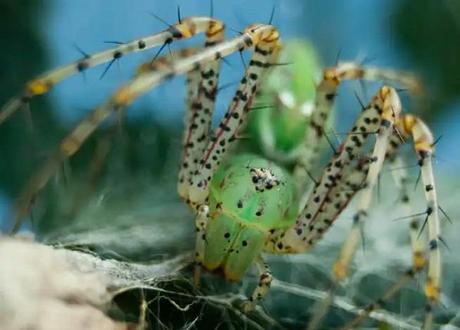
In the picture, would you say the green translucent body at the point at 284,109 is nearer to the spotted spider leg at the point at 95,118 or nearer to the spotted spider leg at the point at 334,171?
the spotted spider leg at the point at 334,171

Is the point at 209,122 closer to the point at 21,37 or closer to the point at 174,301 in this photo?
the point at 174,301

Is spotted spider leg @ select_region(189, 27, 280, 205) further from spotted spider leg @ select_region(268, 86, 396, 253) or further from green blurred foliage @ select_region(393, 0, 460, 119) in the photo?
green blurred foliage @ select_region(393, 0, 460, 119)

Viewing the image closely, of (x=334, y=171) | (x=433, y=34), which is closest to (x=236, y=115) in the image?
(x=334, y=171)

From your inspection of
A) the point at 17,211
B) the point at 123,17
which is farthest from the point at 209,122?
the point at 123,17

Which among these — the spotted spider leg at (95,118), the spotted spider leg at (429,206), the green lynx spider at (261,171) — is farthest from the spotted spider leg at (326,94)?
the spotted spider leg at (95,118)

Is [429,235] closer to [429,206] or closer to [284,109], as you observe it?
[429,206]

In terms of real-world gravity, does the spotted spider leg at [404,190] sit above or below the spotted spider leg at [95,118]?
below

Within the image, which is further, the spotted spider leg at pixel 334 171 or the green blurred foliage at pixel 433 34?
the green blurred foliage at pixel 433 34

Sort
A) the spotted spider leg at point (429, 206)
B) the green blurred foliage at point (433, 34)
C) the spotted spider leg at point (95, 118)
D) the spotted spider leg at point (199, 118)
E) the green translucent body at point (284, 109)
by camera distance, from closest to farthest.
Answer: the spotted spider leg at point (95, 118), the spotted spider leg at point (429, 206), the spotted spider leg at point (199, 118), the green translucent body at point (284, 109), the green blurred foliage at point (433, 34)
